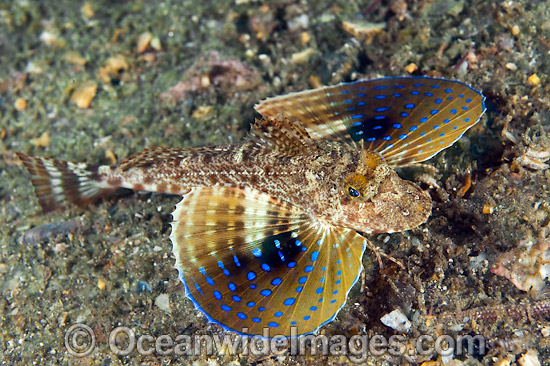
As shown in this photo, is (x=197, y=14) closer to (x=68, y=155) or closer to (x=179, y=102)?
(x=179, y=102)

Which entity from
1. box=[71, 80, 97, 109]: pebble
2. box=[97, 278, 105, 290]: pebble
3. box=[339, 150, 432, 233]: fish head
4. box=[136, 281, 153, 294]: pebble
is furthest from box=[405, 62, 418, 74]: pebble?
box=[71, 80, 97, 109]: pebble

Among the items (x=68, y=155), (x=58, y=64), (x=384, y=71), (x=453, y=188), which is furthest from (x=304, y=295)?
(x=58, y=64)

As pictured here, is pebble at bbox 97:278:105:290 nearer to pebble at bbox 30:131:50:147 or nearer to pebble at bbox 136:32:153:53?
pebble at bbox 30:131:50:147

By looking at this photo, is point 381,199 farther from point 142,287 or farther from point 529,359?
point 142,287

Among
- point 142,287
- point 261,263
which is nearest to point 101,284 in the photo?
point 142,287

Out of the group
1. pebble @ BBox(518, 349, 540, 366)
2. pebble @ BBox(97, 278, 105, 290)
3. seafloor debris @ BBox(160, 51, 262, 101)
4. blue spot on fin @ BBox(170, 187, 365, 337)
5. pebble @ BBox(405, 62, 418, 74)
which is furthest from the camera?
seafloor debris @ BBox(160, 51, 262, 101)
